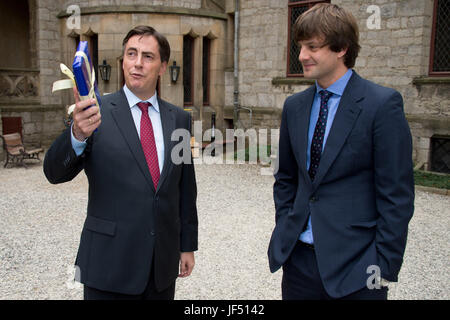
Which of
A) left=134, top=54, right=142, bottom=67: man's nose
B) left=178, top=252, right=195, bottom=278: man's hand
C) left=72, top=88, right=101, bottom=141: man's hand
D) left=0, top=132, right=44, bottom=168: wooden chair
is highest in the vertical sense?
left=134, top=54, right=142, bottom=67: man's nose

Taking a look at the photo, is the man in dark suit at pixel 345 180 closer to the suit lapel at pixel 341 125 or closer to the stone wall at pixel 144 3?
the suit lapel at pixel 341 125

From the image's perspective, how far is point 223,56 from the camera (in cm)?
1435

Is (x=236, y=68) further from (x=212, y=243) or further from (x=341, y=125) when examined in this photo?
(x=341, y=125)

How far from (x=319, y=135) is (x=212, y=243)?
12.2 feet

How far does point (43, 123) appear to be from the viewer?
14.4 meters

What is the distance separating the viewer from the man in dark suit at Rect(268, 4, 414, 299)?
6.67 feet

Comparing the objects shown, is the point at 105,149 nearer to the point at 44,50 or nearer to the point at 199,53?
the point at 199,53

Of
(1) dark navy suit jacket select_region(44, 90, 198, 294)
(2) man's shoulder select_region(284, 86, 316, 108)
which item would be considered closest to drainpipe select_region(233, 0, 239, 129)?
(2) man's shoulder select_region(284, 86, 316, 108)

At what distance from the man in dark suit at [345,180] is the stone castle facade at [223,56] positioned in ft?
28.7

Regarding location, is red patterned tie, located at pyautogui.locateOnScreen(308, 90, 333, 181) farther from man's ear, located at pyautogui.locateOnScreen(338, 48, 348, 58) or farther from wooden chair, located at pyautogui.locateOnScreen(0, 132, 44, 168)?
wooden chair, located at pyautogui.locateOnScreen(0, 132, 44, 168)

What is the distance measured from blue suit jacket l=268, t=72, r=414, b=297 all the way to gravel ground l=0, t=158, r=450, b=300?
2209 mm

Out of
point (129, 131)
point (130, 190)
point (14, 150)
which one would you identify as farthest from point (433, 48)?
point (14, 150)

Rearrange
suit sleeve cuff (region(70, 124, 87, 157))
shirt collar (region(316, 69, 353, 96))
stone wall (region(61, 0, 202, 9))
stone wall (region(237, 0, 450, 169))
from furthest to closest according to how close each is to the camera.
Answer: stone wall (region(61, 0, 202, 9)), stone wall (region(237, 0, 450, 169)), shirt collar (region(316, 69, 353, 96)), suit sleeve cuff (region(70, 124, 87, 157))

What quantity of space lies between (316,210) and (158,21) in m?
11.9
